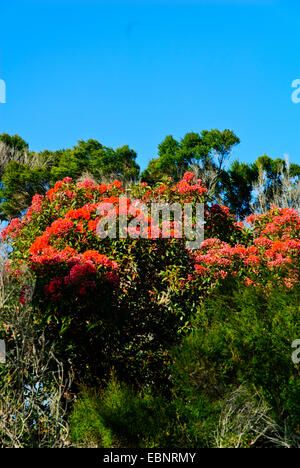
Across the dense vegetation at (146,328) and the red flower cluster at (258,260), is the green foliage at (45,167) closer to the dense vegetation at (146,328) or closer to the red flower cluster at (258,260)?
the dense vegetation at (146,328)

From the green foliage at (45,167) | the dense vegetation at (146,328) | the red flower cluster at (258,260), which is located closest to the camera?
the dense vegetation at (146,328)

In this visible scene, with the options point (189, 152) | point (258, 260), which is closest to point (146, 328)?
point (258, 260)

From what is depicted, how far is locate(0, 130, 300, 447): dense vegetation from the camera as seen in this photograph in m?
6.41

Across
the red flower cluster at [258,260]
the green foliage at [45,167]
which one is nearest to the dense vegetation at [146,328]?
the red flower cluster at [258,260]

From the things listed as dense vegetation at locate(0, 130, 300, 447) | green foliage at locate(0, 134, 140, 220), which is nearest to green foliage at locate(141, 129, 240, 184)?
green foliage at locate(0, 134, 140, 220)

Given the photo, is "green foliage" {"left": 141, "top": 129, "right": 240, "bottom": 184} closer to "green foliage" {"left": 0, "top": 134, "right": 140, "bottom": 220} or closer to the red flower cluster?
"green foliage" {"left": 0, "top": 134, "right": 140, "bottom": 220}

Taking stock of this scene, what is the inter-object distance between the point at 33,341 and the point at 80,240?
2278mm

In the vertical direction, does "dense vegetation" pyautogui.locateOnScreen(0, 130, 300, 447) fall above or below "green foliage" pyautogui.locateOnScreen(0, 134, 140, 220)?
below

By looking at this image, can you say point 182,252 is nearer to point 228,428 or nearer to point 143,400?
point 143,400

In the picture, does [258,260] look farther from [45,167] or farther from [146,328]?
[45,167]

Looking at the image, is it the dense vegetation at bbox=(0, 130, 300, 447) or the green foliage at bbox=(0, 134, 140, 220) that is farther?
the green foliage at bbox=(0, 134, 140, 220)

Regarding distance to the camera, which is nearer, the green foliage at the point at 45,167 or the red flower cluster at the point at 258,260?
the red flower cluster at the point at 258,260

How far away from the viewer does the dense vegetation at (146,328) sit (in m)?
6.41
